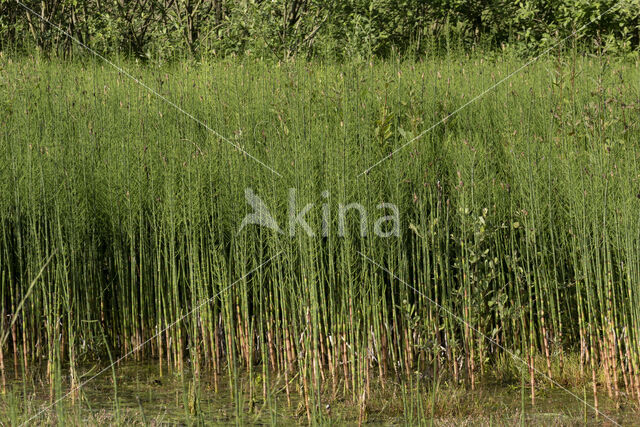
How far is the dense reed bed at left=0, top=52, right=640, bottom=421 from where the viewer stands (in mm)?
3129

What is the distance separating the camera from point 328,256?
11.3 feet

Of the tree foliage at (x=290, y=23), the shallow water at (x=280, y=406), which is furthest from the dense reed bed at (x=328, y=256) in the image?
the tree foliage at (x=290, y=23)

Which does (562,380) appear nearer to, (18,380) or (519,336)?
(519,336)

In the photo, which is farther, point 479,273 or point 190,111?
point 190,111

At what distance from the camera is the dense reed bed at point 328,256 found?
313cm

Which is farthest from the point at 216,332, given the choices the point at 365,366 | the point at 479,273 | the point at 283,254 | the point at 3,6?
the point at 3,6

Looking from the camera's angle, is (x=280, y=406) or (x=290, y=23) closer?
(x=280, y=406)

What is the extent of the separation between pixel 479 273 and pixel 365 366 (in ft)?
2.51

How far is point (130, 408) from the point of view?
305cm

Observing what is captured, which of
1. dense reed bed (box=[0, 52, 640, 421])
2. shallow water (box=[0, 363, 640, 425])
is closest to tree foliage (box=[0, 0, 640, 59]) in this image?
dense reed bed (box=[0, 52, 640, 421])

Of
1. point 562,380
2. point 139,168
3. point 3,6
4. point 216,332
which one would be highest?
point 3,6

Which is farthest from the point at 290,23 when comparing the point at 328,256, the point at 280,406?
the point at 280,406

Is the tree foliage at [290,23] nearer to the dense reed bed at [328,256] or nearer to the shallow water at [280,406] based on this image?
the dense reed bed at [328,256]

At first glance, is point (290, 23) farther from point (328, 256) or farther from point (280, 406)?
point (280, 406)
